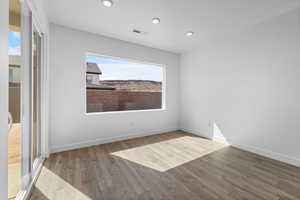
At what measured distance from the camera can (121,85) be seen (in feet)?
12.9

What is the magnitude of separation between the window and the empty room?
30 millimetres

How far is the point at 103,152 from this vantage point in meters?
2.88

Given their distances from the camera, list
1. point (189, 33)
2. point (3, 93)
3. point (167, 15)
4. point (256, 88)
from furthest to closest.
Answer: point (189, 33) < point (256, 88) < point (167, 15) < point (3, 93)

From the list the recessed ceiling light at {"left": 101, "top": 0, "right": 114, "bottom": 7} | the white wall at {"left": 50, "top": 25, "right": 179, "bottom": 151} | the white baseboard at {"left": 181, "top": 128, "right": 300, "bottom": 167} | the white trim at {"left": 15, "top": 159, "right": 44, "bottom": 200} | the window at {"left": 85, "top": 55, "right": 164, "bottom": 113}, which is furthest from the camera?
the window at {"left": 85, "top": 55, "right": 164, "bottom": 113}

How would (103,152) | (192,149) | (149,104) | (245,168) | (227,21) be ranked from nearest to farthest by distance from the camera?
(245,168) → (227,21) → (103,152) → (192,149) → (149,104)

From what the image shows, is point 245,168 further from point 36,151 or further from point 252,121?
point 36,151

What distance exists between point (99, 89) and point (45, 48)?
1352 mm

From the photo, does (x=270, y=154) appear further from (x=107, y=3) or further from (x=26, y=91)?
(x=26, y=91)

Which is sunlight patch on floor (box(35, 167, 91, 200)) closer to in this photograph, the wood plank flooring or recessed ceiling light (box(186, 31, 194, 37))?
the wood plank flooring

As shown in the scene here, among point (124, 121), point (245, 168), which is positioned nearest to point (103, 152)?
point (124, 121)

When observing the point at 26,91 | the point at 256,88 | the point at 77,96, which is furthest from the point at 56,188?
the point at 256,88

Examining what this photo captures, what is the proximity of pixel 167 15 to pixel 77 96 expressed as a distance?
244 centimetres

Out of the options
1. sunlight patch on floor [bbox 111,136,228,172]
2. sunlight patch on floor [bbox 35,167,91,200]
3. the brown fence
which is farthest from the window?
sunlight patch on floor [bbox 35,167,91,200]

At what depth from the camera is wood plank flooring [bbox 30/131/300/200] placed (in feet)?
5.57
